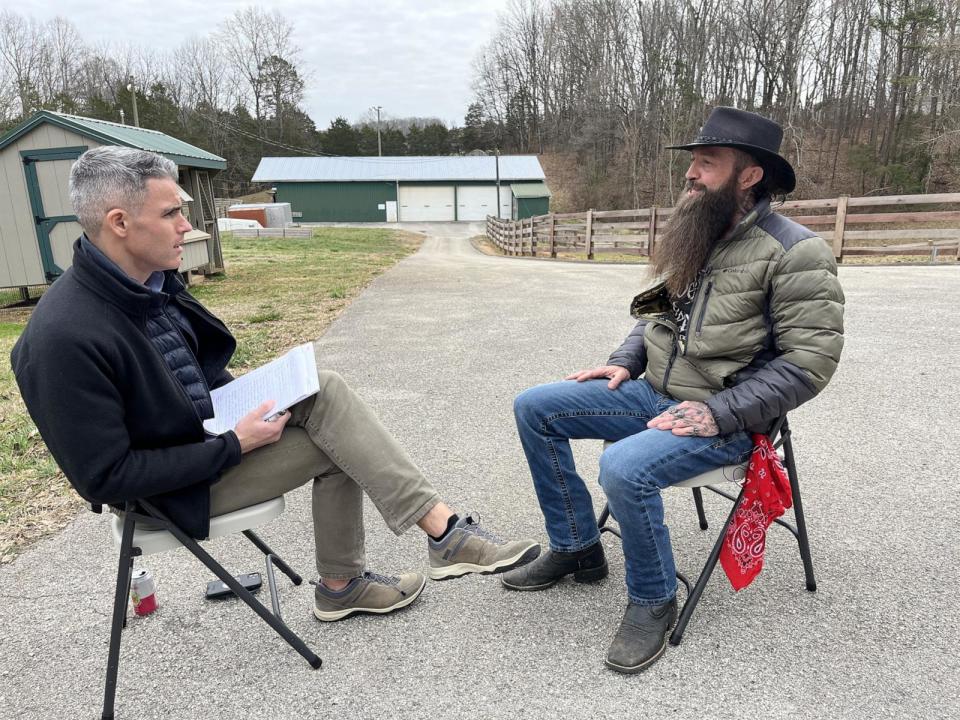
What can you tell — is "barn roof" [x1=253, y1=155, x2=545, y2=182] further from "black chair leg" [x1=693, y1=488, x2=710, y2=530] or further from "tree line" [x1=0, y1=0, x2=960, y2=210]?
"black chair leg" [x1=693, y1=488, x2=710, y2=530]

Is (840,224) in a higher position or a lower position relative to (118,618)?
higher

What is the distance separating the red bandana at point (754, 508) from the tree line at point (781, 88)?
102 feet

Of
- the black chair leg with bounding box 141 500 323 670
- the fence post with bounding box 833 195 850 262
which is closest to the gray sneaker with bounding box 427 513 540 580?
the black chair leg with bounding box 141 500 323 670

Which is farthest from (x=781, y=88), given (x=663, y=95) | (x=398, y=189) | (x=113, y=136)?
(x=113, y=136)

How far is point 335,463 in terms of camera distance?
7.18 ft

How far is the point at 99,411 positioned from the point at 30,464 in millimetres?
2562

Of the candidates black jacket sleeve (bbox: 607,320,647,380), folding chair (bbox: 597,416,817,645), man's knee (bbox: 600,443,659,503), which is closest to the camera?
man's knee (bbox: 600,443,659,503)

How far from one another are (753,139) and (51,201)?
10098 millimetres

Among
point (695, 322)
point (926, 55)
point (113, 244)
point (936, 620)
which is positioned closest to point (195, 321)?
point (113, 244)

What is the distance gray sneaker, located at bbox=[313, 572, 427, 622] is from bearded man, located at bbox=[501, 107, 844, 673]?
448mm

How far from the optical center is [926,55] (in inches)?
1229

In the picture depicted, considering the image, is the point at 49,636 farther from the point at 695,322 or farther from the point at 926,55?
the point at 926,55

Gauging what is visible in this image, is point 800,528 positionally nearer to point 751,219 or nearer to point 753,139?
point 751,219

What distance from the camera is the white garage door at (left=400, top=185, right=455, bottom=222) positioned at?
1858 inches
